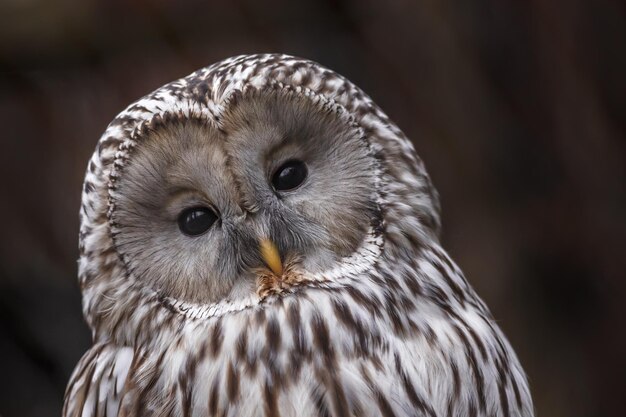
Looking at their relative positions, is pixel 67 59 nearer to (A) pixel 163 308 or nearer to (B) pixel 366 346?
(A) pixel 163 308

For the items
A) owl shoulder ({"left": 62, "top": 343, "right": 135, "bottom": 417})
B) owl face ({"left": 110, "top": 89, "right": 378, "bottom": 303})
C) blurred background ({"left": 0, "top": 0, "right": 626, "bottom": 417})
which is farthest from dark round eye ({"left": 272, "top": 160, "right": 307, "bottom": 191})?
blurred background ({"left": 0, "top": 0, "right": 626, "bottom": 417})

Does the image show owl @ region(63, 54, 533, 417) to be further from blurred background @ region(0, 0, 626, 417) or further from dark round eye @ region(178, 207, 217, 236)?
blurred background @ region(0, 0, 626, 417)

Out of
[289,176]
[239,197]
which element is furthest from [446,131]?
[239,197]

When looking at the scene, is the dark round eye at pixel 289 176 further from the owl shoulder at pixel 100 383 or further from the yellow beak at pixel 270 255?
the owl shoulder at pixel 100 383

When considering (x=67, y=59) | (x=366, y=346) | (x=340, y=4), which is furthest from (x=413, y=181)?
(x=67, y=59)

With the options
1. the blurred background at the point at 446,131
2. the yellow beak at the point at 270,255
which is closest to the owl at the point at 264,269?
the yellow beak at the point at 270,255

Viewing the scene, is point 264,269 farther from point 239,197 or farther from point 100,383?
point 100,383

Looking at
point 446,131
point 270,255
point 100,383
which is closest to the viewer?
point 270,255

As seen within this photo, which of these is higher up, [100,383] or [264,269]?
[264,269]
